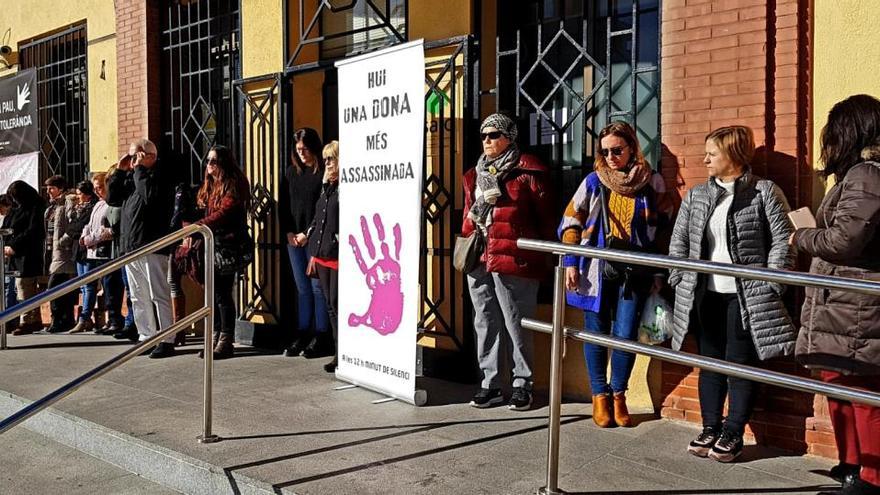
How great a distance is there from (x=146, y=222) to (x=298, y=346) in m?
1.67

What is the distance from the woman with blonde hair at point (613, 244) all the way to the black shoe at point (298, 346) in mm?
2938

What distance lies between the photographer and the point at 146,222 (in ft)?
21.9

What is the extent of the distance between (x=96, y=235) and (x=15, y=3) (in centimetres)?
485

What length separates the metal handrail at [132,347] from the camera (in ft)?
11.2

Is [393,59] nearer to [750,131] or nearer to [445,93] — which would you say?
[445,93]

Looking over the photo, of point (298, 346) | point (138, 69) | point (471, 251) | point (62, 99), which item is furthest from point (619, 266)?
point (62, 99)

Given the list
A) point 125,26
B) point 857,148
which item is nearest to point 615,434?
point 857,148

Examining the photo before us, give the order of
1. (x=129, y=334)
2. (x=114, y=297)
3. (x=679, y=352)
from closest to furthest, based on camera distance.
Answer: (x=679, y=352) < (x=129, y=334) < (x=114, y=297)

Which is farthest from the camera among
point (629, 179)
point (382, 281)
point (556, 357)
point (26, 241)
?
point (26, 241)

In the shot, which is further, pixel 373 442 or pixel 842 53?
pixel 373 442

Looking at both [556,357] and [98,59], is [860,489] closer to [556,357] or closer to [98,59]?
[556,357]

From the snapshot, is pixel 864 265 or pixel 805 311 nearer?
pixel 864 265

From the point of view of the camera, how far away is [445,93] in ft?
19.1

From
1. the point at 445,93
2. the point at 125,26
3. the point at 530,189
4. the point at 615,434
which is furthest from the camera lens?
the point at 125,26
